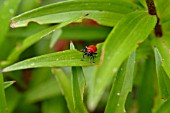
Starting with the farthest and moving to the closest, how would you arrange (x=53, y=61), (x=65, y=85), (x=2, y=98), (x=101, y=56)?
(x=65, y=85), (x=2, y=98), (x=53, y=61), (x=101, y=56)

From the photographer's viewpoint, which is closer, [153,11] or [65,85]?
[153,11]

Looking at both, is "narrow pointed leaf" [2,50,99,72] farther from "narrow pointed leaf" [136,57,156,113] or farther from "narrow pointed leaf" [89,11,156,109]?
"narrow pointed leaf" [136,57,156,113]

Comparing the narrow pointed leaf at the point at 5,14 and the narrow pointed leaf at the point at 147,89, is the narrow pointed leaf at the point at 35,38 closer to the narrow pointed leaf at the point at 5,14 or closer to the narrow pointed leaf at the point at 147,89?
the narrow pointed leaf at the point at 5,14

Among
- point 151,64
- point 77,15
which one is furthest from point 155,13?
point 151,64

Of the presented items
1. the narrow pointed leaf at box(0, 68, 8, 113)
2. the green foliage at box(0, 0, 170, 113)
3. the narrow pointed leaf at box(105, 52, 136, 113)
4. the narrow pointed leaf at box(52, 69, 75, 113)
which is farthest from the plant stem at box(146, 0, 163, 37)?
the narrow pointed leaf at box(0, 68, 8, 113)

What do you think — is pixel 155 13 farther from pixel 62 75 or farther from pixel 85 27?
pixel 85 27

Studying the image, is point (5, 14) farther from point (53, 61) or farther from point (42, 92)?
point (53, 61)

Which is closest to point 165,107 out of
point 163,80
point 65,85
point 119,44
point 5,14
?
point 163,80

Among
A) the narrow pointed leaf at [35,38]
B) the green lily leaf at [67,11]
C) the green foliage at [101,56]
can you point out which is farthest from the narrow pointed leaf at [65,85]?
the green lily leaf at [67,11]
